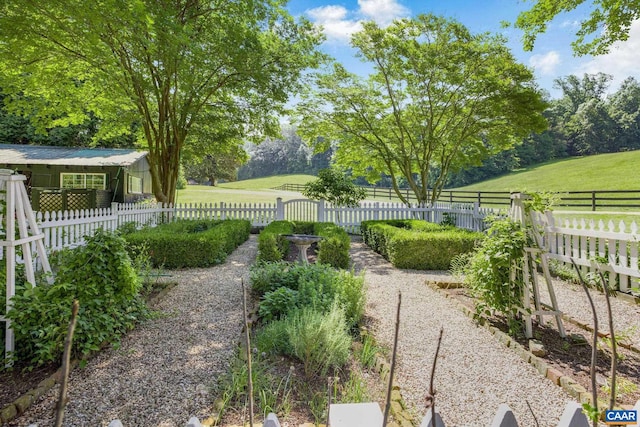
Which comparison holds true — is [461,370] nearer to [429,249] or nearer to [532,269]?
[532,269]

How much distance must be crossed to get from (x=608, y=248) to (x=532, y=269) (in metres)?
2.57

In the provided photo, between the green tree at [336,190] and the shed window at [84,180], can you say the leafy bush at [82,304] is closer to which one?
the green tree at [336,190]

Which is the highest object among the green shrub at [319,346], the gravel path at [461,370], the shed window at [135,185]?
the shed window at [135,185]

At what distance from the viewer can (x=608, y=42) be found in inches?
304

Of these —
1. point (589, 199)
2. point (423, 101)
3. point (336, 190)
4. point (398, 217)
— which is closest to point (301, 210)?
point (336, 190)

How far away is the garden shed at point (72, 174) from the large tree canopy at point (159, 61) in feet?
7.79

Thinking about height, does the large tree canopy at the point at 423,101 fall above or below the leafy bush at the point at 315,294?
above

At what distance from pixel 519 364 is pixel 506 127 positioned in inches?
435

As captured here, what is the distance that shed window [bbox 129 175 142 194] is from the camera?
1731 centimetres

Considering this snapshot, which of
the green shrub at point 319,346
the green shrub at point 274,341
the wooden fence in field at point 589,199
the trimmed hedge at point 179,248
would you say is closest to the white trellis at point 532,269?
the green shrub at point 319,346

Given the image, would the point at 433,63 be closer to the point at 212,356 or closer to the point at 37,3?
the point at 37,3

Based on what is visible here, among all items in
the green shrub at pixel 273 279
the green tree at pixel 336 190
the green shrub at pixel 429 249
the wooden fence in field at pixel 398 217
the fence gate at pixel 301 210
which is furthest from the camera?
the green tree at pixel 336 190

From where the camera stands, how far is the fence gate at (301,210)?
470 inches

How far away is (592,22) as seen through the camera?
770 cm
